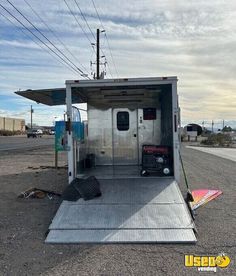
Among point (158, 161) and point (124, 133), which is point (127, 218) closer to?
point (158, 161)

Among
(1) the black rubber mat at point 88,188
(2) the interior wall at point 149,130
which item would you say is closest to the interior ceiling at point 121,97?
(2) the interior wall at point 149,130

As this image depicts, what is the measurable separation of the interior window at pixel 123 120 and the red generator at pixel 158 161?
2717 mm

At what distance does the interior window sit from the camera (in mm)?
12664

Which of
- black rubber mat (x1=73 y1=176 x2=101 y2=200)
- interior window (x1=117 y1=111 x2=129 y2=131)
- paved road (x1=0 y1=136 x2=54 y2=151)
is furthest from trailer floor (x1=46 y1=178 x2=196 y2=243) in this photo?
paved road (x1=0 y1=136 x2=54 y2=151)

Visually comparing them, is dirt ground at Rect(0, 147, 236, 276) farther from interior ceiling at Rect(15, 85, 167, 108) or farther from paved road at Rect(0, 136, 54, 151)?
paved road at Rect(0, 136, 54, 151)

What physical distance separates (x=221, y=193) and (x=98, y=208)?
14.1 feet

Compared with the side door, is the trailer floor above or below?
Answer: below

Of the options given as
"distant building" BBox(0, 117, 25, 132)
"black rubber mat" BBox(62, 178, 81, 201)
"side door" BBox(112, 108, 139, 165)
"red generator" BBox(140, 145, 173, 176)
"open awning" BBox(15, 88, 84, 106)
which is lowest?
"black rubber mat" BBox(62, 178, 81, 201)

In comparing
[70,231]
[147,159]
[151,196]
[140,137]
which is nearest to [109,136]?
[140,137]

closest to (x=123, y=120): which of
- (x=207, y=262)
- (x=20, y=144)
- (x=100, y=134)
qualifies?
(x=100, y=134)

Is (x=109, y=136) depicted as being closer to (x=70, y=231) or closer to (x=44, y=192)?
(x=44, y=192)

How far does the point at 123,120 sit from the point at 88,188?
5.32m

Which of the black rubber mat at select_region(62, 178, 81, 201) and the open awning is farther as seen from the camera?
the open awning

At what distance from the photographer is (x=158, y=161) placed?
9.61 m
